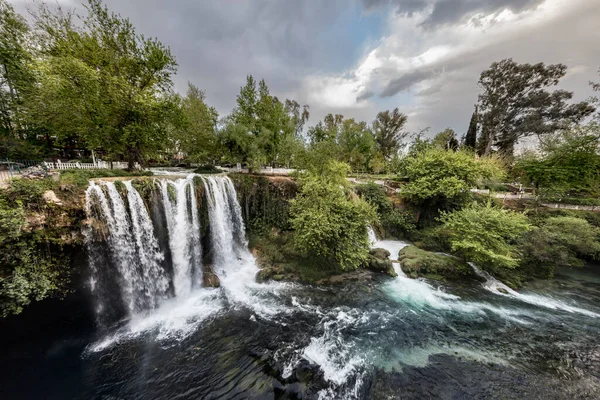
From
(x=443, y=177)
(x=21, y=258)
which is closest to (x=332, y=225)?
(x=443, y=177)

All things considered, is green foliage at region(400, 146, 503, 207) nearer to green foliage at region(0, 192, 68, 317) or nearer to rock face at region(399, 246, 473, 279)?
rock face at region(399, 246, 473, 279)

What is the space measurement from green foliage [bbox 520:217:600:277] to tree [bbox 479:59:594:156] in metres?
19.7

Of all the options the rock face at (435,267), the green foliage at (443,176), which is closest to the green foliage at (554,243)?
the rock face at (435,267)

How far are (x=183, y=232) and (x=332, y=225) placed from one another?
30.7 ft

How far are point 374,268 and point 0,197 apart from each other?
19249mm

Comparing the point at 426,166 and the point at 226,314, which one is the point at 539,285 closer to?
the point at 426,166

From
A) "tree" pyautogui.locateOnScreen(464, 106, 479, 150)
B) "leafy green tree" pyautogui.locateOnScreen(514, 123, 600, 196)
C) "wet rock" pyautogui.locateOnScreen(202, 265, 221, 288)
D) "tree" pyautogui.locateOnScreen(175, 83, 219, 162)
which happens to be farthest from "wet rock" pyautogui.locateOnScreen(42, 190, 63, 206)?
"tree" pyautogui.locateOnScreen(464, 106, 479, 150)

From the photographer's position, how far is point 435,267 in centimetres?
1388

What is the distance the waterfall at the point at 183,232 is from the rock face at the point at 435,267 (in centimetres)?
1461

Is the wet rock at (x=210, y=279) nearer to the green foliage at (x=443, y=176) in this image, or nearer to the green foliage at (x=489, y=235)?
the green foliage at (x=489, y=235)

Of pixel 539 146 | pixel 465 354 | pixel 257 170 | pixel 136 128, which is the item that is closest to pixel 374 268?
pixel 465 354

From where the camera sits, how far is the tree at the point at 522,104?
2625 centimetres

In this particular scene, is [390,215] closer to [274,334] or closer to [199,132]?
[274,334]

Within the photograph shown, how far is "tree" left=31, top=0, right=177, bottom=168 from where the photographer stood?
12.2 meters
